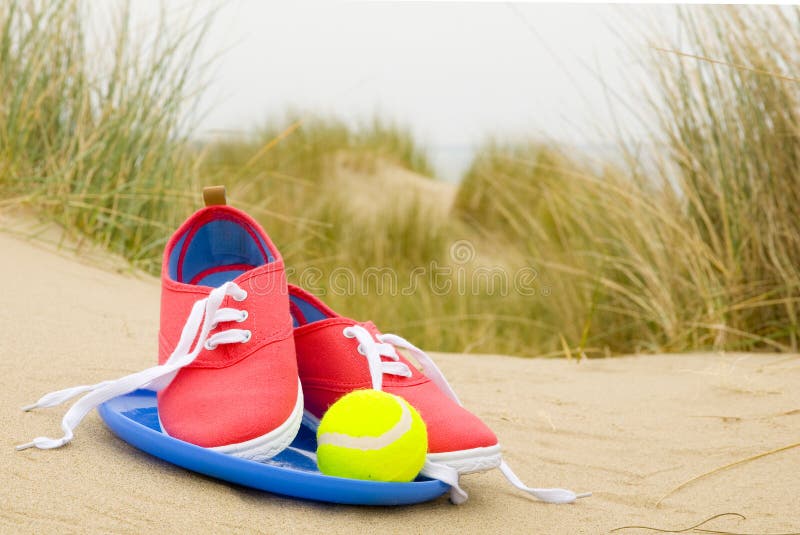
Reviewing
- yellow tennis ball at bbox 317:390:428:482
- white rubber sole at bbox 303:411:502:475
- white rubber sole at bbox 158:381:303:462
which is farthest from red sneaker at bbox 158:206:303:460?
white rubber sole at bbox 303:411:502:475

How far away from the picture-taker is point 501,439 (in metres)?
2.16

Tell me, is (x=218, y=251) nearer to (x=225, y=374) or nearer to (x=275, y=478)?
(x=225, y=374)

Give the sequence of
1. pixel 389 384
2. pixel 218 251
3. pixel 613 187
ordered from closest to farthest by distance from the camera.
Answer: pixel 389 384 → pixel 218 251 → pixel 613 187

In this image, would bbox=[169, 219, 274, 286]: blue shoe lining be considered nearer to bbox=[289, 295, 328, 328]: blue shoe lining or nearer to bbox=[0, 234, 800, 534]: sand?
bbox=[289, 295, 328, 328]: blue shoe lining

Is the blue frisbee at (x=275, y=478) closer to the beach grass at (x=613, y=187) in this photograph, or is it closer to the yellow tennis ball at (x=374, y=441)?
the yellow tennis ball at (x=374, y=441)

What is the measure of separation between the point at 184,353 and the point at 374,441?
0.46 m

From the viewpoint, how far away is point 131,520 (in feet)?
4.46

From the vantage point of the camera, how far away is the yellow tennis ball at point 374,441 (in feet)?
4.99

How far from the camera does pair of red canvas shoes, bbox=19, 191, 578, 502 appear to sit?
5.24 ft

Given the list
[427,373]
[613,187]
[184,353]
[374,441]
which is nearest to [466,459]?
[374,441]

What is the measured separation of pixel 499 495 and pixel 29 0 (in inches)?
132

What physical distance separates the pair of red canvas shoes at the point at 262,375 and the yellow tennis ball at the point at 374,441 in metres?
0.09

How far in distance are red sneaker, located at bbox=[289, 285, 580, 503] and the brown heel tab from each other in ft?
0.87

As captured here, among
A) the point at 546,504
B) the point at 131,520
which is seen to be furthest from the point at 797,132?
the point at 131,520
